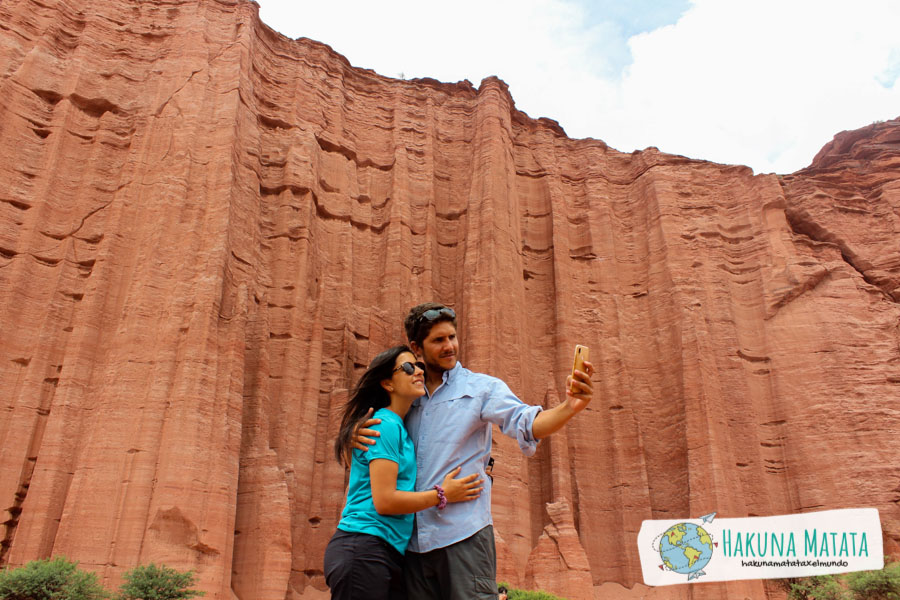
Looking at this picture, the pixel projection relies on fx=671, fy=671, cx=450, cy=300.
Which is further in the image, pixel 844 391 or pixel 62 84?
pixel 844 391

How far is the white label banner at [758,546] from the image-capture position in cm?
1697

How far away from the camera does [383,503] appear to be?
263cm

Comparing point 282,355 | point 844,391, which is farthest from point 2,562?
point 844,391

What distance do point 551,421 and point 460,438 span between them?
1.40ft

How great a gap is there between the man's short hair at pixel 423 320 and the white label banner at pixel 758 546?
16.0 m

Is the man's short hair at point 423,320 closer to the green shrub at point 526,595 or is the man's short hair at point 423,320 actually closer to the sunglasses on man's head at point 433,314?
the sunglasses on man's head at point 433,314

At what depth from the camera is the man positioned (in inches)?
105

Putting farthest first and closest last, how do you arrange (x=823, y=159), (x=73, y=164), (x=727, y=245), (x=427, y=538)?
(x=823, y=159) → (x=727, y=245) → (x=73, y=164) → (x=427, y=538)

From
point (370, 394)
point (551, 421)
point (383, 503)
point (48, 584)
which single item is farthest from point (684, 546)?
point (383, 503)

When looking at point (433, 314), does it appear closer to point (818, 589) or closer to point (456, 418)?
point (456, 418)

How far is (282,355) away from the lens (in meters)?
16.3

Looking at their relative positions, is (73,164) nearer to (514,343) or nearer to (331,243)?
(331,243)

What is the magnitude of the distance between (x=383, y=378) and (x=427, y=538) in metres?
0.74

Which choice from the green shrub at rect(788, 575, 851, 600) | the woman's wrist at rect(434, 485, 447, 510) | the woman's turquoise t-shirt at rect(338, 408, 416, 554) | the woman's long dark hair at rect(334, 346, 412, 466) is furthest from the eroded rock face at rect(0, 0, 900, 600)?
the woman's wrist at rect(434, 485, 447, 510)
